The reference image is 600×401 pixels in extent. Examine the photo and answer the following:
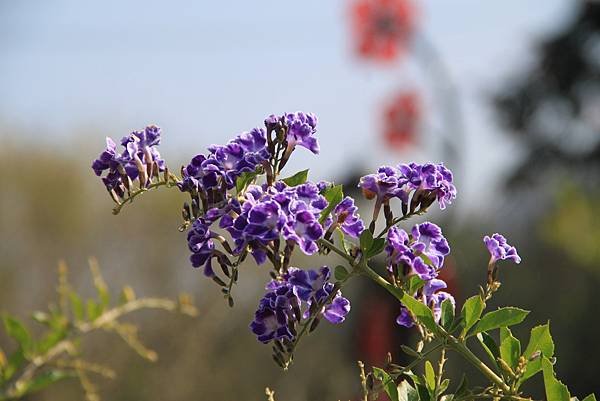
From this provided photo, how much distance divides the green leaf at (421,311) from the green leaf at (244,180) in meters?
0.25

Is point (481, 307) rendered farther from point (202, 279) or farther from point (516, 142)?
point (516, 142)

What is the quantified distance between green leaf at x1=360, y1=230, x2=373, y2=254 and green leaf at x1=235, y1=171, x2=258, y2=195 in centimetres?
16

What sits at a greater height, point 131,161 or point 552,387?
point 131,161

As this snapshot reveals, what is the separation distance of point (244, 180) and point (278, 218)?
0.14 metres

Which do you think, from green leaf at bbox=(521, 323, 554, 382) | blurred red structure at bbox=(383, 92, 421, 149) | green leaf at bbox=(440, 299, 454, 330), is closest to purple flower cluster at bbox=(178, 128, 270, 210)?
green leaf at bbox=(440, 299, 454, 330)

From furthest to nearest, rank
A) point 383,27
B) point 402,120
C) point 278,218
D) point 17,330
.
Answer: point 402,120 → point 383,27 → point 17,330 → point 278,218

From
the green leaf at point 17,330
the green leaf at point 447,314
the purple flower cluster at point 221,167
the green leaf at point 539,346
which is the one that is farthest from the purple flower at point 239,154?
the green leaf at point 17,330

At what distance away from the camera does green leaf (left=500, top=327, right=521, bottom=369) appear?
144 centimetres

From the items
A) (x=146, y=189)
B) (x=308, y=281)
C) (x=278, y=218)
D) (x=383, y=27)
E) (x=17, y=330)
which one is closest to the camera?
(x=278, y=218)

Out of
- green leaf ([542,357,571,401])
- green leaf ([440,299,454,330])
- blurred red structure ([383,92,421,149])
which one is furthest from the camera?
blurred red structure ([383,92,421,149])

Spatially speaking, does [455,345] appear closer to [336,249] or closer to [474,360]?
[474,360]

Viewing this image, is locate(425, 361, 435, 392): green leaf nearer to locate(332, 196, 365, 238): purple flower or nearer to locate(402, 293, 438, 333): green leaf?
locate(402, 293, 438, 333): green leaf

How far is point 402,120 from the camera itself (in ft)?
35.6

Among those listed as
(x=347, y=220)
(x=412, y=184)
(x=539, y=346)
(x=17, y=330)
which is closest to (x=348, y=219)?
(x=347, y=220)
